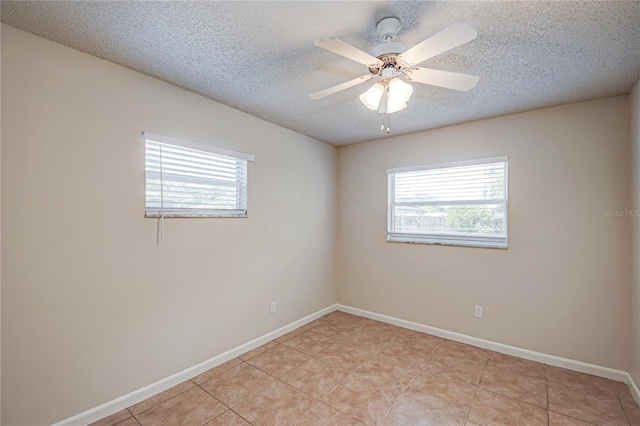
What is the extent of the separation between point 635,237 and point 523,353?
140 centimetres

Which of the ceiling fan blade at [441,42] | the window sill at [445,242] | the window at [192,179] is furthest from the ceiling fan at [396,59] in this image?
the window sill at [445,242]

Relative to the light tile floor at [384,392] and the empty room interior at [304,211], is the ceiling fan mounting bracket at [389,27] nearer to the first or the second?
the empty room interior at [304,211]

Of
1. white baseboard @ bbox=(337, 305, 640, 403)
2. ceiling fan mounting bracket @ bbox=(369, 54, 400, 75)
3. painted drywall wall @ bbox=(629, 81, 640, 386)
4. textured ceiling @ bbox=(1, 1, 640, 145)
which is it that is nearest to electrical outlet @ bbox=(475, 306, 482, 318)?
white baseboard @ bbox=(337, 305, 640, 403)

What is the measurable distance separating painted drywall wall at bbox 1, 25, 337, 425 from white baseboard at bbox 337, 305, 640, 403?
1.86 metres

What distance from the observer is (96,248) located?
6.36 feet

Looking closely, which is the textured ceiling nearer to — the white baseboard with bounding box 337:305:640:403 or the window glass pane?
Answer: the window glass pane

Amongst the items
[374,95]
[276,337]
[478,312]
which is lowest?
[276,337]

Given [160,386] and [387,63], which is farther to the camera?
[160,386]

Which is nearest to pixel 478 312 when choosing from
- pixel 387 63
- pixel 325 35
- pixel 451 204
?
pixel 451 204

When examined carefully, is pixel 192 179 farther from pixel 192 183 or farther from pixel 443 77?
pixel 443 77

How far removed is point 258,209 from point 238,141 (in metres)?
0.74

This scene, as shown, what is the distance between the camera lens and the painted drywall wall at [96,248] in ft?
5.42

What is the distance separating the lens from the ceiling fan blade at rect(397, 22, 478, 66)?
121cm

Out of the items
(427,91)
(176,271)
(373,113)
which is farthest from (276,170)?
(427,91)
